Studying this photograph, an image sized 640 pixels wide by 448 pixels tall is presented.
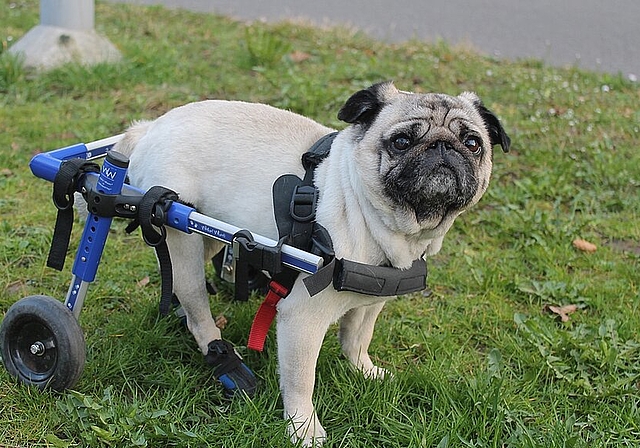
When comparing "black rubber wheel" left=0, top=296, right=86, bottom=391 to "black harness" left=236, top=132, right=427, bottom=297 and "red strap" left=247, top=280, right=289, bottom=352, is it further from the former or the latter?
"black harness" left=236, top=132, right=427, bottom=297

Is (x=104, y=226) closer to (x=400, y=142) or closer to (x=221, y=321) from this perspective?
(x=221, y=321)

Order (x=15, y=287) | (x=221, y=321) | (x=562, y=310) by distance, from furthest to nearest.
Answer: (x=562, y=310) < (x=15, y=287) < (x=221, y=321)

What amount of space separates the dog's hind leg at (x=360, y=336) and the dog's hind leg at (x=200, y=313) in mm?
439

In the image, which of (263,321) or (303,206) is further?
(263,321)

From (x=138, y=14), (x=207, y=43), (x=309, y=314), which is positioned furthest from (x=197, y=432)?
(x=138, y=14)

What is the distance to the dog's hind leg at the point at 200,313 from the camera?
296 cm

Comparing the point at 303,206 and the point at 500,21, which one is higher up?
the point at 303,206

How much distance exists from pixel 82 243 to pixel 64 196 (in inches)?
7.3

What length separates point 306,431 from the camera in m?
2.70

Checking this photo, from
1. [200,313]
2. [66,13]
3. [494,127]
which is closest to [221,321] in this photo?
[200,313]

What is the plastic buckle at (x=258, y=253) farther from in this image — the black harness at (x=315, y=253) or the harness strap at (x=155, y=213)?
the harness strap at (x=155, y=213)

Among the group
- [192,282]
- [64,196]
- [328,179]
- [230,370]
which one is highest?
[328,179]

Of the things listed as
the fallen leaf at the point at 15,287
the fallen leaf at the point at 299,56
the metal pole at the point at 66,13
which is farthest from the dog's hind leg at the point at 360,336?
the metal pole at the point at 66,13

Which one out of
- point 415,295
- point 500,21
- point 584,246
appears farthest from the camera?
point 500,21
